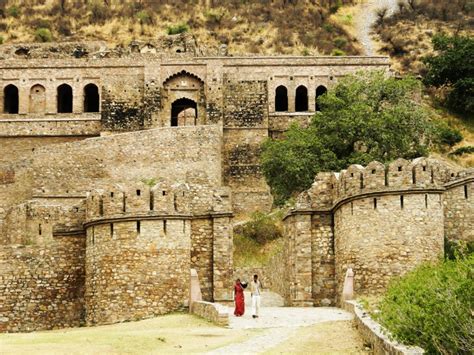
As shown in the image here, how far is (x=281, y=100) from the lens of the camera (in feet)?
201

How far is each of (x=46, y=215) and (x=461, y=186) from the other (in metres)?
18.5

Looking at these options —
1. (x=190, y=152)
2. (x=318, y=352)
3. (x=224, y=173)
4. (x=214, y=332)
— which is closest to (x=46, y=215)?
(x=190, y=152)

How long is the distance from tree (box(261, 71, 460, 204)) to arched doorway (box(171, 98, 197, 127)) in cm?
1298

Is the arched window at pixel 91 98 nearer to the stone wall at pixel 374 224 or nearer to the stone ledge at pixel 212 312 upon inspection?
the stone wall at pixel 374 224

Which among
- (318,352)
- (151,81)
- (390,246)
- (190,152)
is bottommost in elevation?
(318,352)

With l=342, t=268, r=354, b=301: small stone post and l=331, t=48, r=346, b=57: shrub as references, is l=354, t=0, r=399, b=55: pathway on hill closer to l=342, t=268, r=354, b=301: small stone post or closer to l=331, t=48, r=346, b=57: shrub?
l=331, t=48, r=346, b=57: shrub

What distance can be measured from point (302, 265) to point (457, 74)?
122 feet

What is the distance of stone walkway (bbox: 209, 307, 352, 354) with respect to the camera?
781 inches

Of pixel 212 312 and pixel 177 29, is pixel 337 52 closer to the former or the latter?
pixel 177 29

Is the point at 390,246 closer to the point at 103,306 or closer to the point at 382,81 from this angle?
the point at 103,306

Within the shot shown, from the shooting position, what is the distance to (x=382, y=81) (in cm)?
4716

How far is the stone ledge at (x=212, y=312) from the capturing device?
23.1 metres

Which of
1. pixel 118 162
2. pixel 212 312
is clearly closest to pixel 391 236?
pixel 212 312

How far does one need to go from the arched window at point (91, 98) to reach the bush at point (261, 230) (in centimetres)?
1783
